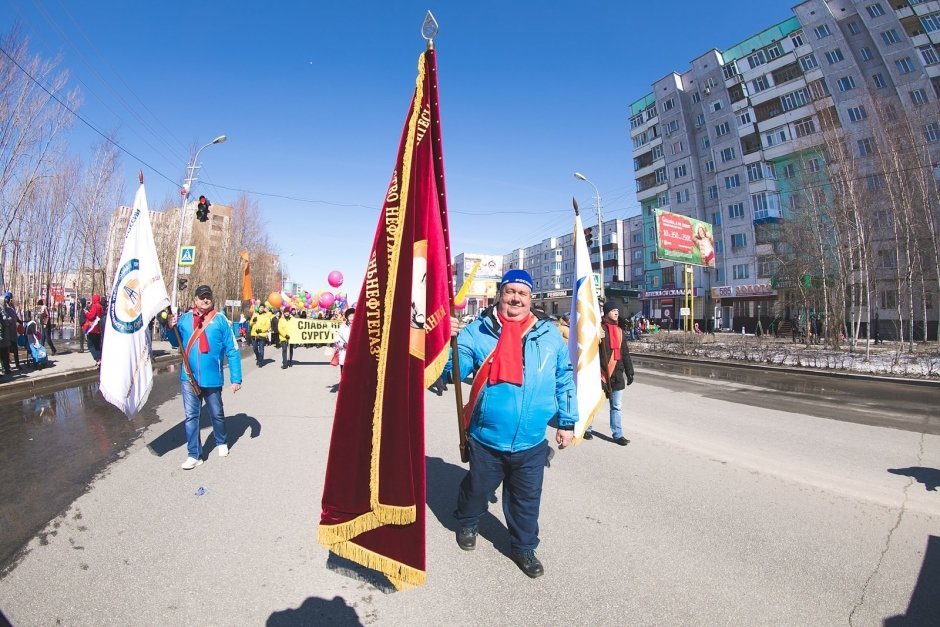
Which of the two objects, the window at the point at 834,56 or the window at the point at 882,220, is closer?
the window at the point at 882,220

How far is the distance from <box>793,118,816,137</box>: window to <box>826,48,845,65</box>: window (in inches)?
194

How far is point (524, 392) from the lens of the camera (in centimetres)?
303

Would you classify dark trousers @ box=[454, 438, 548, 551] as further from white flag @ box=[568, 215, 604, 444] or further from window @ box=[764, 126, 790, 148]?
window @ box=[764, 126, 790, 148]

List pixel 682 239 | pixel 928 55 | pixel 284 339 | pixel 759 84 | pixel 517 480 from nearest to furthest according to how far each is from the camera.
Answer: pixel 517 480 < pixel 284 339 < pixel 682 239 < pixel 928 55 < pixel 759 84

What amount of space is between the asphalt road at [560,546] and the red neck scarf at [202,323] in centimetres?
134

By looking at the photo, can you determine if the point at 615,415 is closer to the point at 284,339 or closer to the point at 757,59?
the point at 284,339

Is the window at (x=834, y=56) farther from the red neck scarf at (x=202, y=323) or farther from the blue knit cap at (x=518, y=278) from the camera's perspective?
the red neck scarf at (x=202, y=323)

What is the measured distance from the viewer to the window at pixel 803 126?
41.7 metres

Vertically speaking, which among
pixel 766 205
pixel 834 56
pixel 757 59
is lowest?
pixel 766 205

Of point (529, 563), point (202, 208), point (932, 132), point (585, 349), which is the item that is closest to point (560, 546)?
point (529, 563)

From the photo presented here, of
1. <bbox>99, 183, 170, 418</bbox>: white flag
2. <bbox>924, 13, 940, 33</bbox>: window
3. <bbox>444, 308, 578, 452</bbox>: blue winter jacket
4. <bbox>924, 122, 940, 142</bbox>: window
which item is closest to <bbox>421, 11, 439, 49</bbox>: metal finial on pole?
<bbox>444, 308, 578, 452</bbox>: blue winter jacket

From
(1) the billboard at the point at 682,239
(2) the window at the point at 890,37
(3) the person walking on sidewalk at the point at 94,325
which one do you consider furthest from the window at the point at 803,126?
(3) the person walking on sidewalk at the point at 94,325

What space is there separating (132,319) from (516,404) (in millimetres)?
4436

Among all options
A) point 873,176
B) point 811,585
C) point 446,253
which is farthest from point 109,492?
point 873,176
